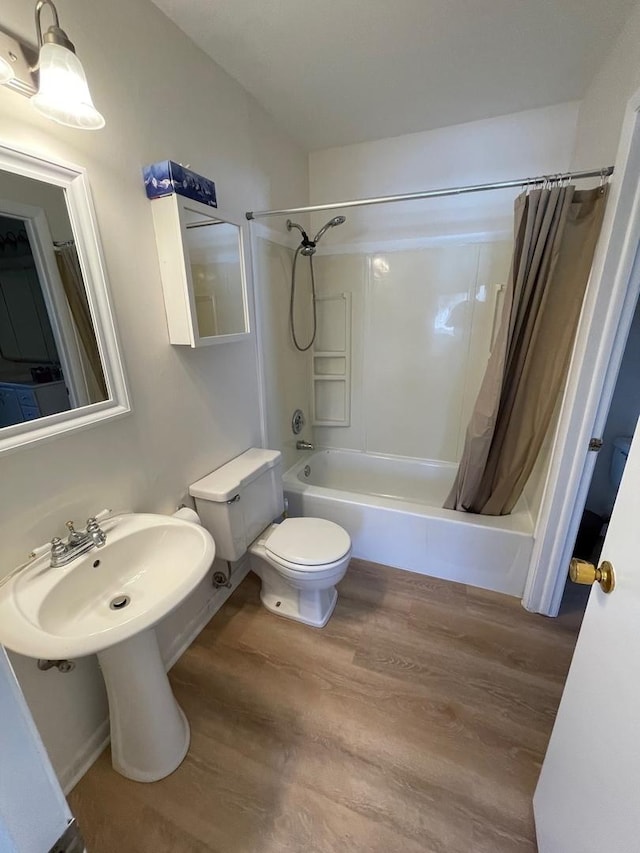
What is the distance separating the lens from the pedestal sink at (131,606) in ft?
2.96

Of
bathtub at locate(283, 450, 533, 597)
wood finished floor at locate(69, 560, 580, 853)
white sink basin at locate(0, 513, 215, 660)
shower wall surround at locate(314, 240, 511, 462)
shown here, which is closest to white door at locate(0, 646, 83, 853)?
white sink basin at locate(0, 513, 215, 660)

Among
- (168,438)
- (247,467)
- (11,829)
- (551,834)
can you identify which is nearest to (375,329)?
(247,467)

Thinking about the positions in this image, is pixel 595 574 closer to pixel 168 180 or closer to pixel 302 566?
pixel 302 566

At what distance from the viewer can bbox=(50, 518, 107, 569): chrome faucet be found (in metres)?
1.02

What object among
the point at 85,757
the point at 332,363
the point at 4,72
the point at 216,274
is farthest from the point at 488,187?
the point at 85,757

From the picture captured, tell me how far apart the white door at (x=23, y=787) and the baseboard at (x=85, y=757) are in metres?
1.11

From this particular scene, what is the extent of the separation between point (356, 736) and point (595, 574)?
1.08 meters

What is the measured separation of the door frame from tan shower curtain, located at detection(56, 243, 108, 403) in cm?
178

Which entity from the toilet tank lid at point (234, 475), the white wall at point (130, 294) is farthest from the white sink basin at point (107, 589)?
the toilet tank lid at point (234, 475)

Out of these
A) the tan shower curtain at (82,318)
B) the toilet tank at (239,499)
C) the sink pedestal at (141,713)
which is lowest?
the sink pedestal at (141,713)

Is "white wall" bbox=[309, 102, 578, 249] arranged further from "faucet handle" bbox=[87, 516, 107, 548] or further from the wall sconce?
"faucet handle" bbox=[87, 516, 107, 548]

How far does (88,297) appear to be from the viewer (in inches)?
43.7

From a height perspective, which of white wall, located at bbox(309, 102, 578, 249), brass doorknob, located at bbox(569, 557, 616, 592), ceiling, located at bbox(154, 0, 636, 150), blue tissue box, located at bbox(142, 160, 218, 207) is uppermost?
ceiling, located at bbox(154, 0, 636, 150)

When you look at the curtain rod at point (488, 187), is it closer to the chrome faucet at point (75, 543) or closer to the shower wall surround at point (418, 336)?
the shower wall surround at point (418, 336)
